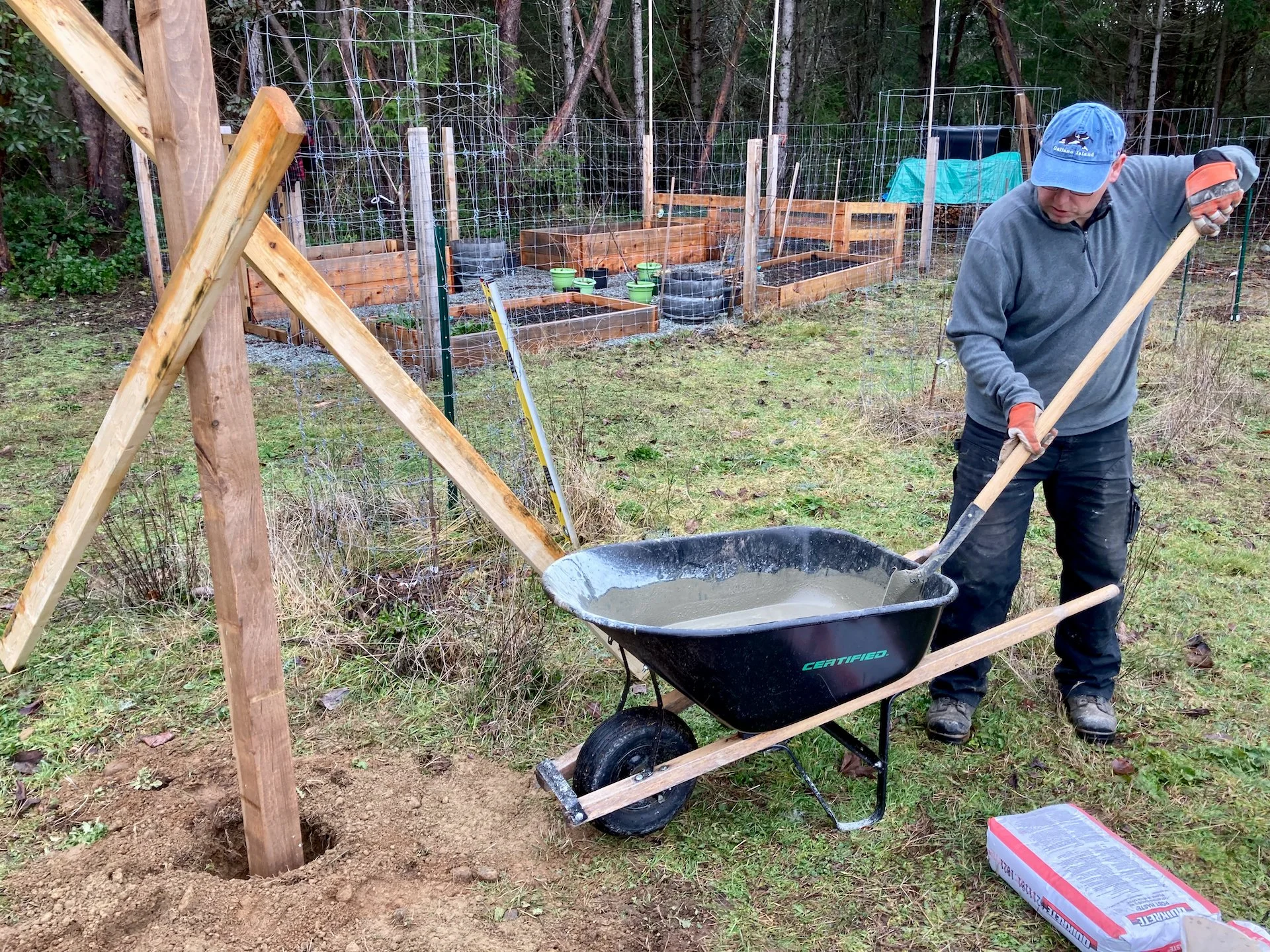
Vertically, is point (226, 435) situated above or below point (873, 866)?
above

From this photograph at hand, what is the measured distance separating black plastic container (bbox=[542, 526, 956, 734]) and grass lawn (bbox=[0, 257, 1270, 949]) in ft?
1.74

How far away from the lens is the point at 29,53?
11.6 meters

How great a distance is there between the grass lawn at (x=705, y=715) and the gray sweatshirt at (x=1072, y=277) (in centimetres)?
116

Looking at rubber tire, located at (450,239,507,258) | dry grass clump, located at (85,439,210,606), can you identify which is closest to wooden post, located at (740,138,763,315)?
rubber tire, located at (450,239,507,258)

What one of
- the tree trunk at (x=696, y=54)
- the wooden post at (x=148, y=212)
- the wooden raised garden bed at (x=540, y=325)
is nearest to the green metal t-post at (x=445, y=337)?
the wooden raised garden bed at (x=540, y=325)

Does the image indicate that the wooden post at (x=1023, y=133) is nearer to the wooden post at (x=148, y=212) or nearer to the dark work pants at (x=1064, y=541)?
the wooden post at (x=148, y=212)

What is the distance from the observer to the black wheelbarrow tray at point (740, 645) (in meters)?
2.28

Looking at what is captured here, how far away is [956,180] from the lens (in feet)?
50.8

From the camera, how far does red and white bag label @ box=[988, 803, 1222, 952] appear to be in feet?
7.00

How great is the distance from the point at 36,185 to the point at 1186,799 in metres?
17.9

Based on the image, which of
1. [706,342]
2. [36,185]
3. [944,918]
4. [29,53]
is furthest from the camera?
[36,185]

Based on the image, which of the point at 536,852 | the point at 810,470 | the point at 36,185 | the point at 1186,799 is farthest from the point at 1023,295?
the point at 36,185

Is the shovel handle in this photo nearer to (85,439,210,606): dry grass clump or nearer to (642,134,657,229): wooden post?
(85,439,210,606): dry grass clump

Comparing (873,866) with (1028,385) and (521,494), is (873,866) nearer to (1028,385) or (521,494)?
(1028,385)
